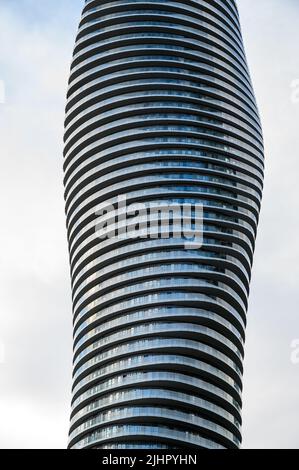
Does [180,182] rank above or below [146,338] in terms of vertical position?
above

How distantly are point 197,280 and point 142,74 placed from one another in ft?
114

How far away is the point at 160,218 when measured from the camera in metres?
119

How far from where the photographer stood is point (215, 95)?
429 ft

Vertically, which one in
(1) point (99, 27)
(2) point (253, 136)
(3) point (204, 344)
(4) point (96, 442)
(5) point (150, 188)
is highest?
(1) point (99, 27)

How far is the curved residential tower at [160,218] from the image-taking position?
4311 inches

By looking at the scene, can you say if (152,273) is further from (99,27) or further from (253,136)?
(99,27)

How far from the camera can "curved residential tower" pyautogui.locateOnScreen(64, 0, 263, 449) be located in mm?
109500

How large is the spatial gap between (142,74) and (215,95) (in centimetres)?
1100

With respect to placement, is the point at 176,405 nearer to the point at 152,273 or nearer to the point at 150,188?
the point at 152,273

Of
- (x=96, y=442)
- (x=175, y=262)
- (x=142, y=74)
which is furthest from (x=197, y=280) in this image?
(x=142, y=74)
